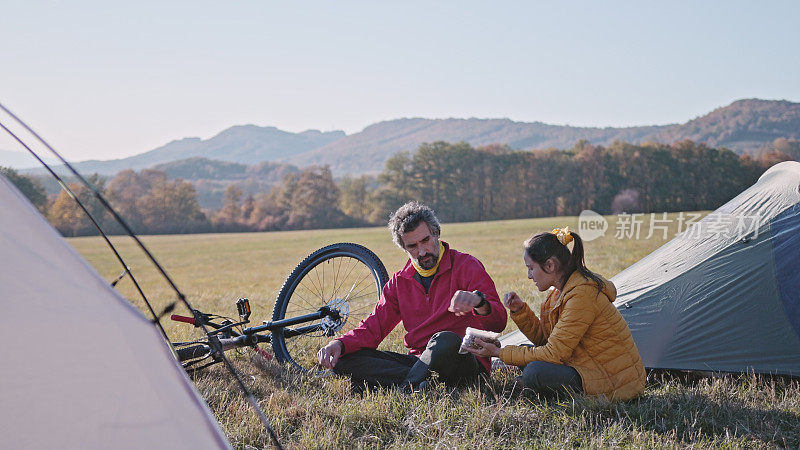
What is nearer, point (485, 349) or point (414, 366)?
Result: point (485, 349)

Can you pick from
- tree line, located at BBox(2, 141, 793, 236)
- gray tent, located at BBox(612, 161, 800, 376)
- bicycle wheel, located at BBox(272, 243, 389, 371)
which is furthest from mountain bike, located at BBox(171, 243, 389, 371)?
tree line, located at BBox(2, 141, 793, 236)

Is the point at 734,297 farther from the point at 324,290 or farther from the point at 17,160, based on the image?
the point at 17,160

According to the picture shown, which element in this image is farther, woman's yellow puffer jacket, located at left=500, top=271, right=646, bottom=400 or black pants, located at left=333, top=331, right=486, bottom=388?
black pants, located at left=333, top=331, right=486, bottom=388

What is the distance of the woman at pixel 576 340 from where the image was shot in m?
3.47

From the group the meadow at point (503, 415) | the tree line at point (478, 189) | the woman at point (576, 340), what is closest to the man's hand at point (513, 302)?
the woman at point (576, 340)

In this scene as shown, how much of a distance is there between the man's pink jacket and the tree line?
52.2m

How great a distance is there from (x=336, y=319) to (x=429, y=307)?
2.78 ft

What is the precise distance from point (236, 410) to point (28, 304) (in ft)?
6.10

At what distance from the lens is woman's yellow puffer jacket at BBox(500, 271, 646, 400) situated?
11.4 ft

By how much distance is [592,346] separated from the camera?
11.7 ft

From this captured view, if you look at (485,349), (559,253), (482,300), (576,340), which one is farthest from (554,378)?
(559,253)

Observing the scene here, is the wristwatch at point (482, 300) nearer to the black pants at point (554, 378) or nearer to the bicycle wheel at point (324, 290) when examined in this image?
the black pants at point (554, 378)

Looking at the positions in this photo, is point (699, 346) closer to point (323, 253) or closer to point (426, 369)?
point (426, 369)

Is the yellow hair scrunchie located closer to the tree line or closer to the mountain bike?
the mountain bike
